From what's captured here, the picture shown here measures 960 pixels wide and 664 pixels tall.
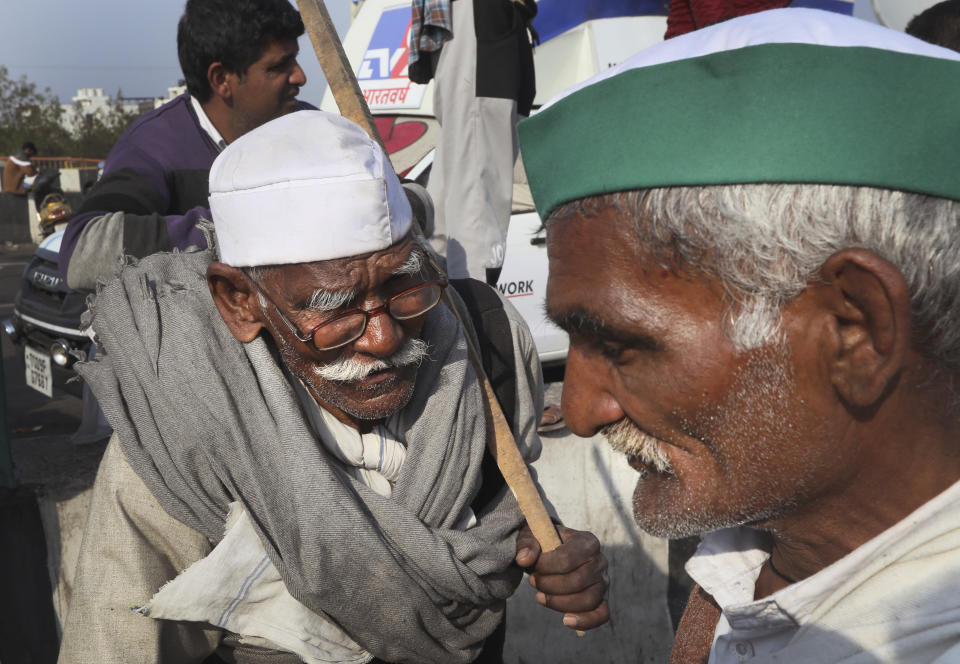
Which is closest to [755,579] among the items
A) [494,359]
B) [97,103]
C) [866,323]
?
[866,323]

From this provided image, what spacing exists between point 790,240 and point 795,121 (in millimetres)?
152

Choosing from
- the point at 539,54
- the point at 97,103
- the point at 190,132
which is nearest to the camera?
the point at 190,132

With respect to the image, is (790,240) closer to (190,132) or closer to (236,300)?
(236,300)

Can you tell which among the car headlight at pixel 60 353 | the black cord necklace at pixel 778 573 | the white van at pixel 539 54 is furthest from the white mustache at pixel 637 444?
the white van at pixel 539 54

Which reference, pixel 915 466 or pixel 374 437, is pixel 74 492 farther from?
pixel 915 466

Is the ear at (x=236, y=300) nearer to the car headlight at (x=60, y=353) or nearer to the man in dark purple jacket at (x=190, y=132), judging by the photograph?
the man in dark purple jacket at (x=190, y=132)

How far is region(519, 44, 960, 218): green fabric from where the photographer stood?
3.35 ft

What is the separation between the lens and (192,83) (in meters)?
3.11

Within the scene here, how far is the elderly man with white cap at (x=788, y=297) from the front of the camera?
3.38 feet

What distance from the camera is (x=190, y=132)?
9.75ft

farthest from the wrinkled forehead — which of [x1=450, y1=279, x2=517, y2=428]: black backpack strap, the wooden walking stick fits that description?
[x1=450, y1=279, x2=517, y2=428]: black backpack strap

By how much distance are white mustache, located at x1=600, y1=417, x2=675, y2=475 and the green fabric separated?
0.38 meters

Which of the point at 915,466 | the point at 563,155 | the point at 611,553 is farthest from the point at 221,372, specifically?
the point at 611,553

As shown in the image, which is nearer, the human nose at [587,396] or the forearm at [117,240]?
the human nose at [587,396]
